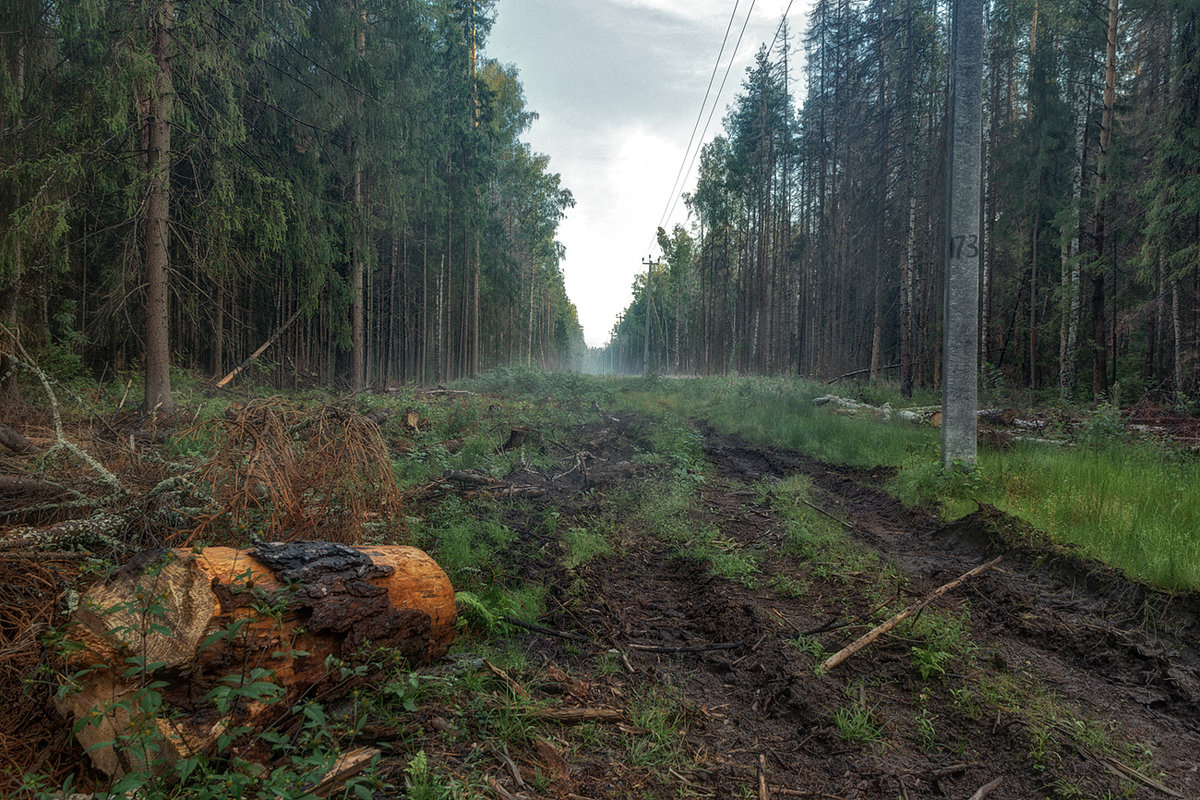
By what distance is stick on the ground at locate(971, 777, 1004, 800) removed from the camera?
7.15 feet

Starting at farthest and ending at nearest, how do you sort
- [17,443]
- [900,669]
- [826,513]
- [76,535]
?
[826,513] → [17,443] → [900,669] → [76,535]

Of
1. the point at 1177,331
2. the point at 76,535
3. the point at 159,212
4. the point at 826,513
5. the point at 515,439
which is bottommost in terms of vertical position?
the point at 826,513

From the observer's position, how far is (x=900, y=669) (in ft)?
10.4

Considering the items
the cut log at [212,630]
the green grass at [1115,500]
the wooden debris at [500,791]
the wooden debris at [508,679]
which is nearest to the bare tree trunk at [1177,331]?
the green grass at [1115,500]

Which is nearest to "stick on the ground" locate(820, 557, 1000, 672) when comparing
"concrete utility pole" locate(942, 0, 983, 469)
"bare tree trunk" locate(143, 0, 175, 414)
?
"concrete utility pole" locate(942, 0, 983, 469)

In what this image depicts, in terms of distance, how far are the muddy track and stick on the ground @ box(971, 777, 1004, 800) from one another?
2 cm

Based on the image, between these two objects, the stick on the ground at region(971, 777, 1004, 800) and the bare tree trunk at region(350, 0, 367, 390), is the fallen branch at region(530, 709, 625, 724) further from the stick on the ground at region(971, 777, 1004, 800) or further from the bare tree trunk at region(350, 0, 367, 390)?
the bare tree trunk at region(350, 0, 367, 390)

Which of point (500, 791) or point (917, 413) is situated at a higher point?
point (917, 413)

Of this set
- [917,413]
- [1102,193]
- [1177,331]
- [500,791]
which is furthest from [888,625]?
[1102,193]

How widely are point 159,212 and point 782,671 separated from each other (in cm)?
1111

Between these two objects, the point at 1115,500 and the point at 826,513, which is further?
the point at 826,513

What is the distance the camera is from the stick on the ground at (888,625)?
3.22 metres

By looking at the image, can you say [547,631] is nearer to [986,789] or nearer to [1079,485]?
[986,789]

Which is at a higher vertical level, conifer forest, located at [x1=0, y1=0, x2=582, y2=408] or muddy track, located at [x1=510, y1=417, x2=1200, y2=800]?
conifer forest, located at [x1=0, y1=0, x2=582, y2=408]
